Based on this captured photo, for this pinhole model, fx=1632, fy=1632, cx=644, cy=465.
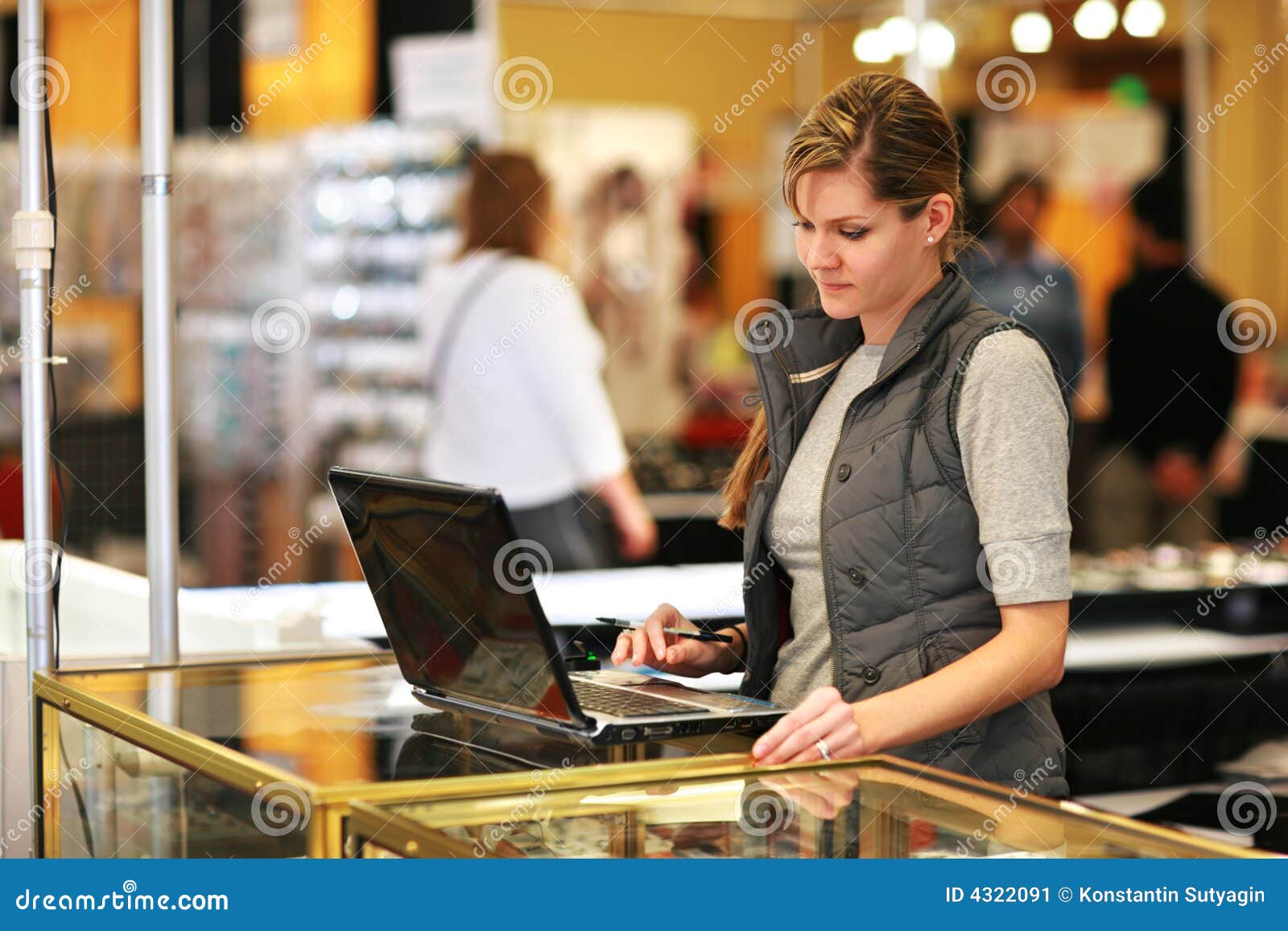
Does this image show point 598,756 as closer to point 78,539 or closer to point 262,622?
point 262,622

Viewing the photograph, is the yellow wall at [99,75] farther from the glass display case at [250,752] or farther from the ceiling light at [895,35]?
the glass display case at [250,752]

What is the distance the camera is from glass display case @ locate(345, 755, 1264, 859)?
4.50ft

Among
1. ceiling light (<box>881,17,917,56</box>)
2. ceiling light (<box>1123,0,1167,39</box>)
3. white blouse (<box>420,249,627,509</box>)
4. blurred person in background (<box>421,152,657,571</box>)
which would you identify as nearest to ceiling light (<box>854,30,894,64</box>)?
ceiling light (<box>881,17,917,56</box>)

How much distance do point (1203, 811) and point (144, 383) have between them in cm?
248

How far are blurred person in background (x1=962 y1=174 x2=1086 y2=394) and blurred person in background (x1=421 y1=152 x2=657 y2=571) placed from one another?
2.44m

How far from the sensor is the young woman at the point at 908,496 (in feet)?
5.85

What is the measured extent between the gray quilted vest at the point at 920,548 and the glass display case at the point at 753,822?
0.98ft

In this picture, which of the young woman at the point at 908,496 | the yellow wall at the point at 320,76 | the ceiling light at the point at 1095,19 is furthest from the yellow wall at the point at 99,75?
the young woman at the point at 908,496

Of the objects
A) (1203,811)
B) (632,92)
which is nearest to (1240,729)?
(1203,811)

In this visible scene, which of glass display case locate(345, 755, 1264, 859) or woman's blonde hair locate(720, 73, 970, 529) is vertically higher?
woman's blonde hair locate(720, 73, 970, 529)

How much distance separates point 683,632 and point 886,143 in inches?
25.8

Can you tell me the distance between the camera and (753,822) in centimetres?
147

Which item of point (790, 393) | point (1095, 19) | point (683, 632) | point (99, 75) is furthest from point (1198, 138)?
point (683, 632)

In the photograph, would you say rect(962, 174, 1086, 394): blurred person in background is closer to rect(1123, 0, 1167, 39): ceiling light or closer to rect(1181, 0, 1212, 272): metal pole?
rect(1123, 0, 1167, 39): ceiling light
